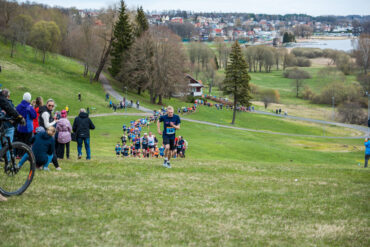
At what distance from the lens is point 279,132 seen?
208ft

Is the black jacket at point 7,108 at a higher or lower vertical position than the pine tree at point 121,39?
lower

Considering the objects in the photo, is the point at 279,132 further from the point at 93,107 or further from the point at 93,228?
the point at 93,228

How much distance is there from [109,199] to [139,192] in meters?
1.10

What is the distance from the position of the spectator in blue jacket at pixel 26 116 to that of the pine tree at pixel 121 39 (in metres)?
66.2

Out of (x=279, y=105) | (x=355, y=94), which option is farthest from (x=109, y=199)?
(x=355, y=94)

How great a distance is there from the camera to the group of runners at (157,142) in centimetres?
1423

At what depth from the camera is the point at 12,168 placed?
27.0 ft

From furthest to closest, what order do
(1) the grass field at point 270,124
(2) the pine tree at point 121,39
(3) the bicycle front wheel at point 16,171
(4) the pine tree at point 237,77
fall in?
(2) the pine tree at point 121,39 < (4) the pine tree at point 237,77 < (1) the grass field at point 270,124 < (3) the bicycle front wheel at point 16,171

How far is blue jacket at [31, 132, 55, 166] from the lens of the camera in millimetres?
11664

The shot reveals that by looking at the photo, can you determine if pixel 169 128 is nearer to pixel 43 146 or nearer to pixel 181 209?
pixel 43 146

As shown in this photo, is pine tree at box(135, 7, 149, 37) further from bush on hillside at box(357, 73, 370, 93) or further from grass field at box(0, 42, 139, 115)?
bush on hillside at box(357, 73, 370, 93)

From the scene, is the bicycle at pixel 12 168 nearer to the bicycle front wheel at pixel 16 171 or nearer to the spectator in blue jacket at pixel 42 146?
A: the bicycle front wheel at pixel 16 171

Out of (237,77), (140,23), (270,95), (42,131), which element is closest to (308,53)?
(270,95)

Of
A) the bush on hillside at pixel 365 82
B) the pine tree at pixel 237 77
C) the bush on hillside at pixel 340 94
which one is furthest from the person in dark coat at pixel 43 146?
the bush on hillside at pixel 365 82
